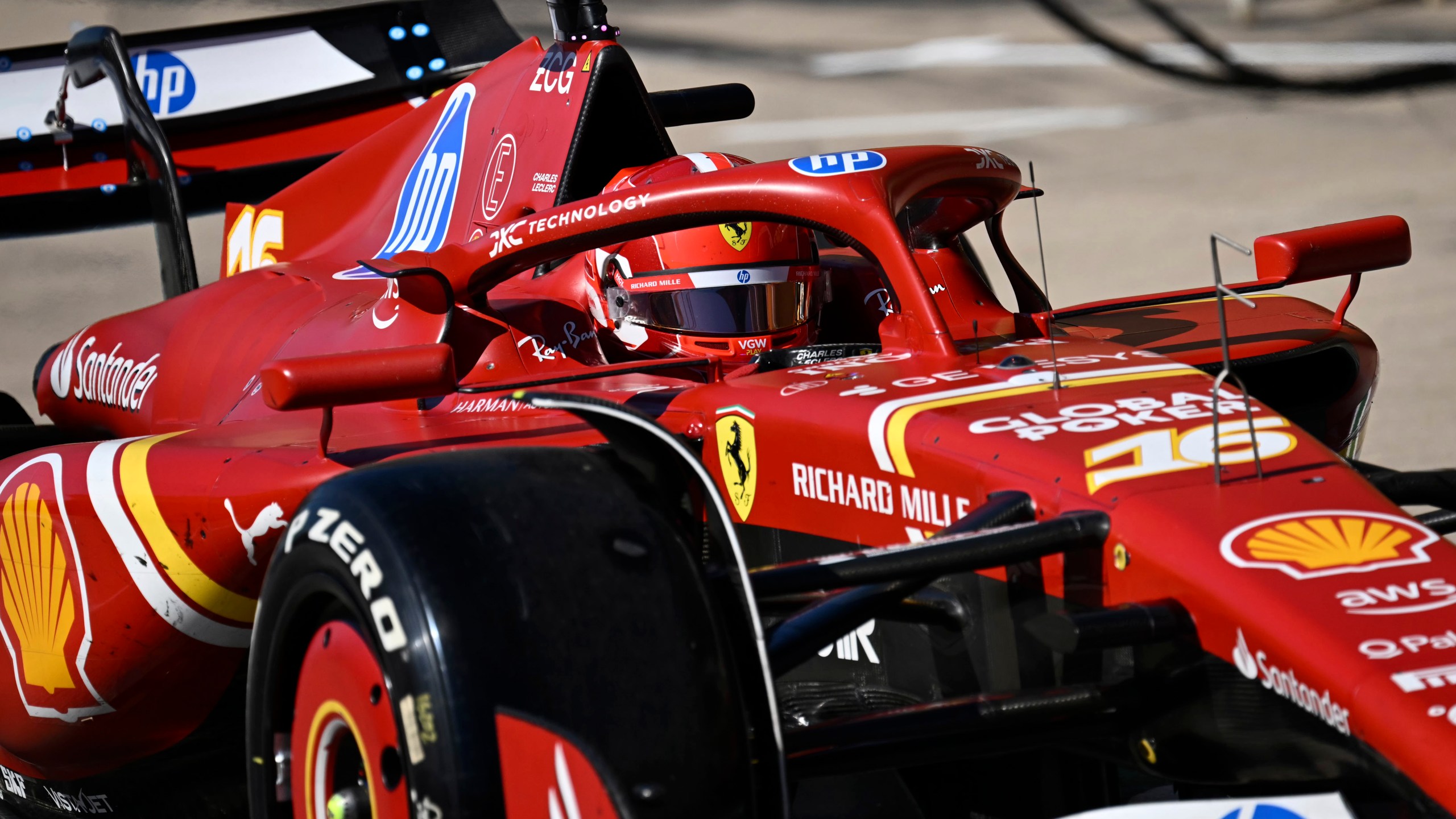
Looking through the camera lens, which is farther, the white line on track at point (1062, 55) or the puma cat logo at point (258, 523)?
the white line on track at point (1062, 55)

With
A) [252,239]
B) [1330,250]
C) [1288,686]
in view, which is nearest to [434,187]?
[252,239]

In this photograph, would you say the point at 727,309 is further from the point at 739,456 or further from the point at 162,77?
the point at 162,77

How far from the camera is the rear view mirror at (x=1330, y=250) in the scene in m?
2.91

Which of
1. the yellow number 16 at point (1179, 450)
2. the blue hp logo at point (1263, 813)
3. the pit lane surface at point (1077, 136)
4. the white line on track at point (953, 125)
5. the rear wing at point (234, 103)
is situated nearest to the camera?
the blue hp logo at point (1263, 813)

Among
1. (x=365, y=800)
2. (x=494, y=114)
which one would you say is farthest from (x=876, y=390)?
(x=494, y=114)

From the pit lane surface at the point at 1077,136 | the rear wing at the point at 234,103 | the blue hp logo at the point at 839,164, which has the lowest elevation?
the pit lane surface at the point at 1077,136

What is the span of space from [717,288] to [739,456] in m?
0.84

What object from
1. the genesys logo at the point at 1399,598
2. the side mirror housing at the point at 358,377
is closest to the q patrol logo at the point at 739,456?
the side mirror housing at the point at 358,377

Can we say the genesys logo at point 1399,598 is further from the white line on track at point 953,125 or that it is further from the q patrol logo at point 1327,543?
the white line on track at point 953,125

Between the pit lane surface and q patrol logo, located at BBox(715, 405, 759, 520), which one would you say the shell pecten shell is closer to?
q patrol logo, located at BBox(715, 405, 759, 520)

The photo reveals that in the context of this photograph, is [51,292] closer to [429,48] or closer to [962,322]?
[429,48]

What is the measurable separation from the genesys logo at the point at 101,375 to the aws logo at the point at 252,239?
19.6 inches

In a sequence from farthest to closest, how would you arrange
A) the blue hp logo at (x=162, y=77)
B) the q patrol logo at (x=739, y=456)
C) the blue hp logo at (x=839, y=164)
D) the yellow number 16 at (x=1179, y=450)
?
the blue hp logo at (x=162, y=77)
the blue hp logo at (x=839, y=164)
the q patrol logo at (x=739, y=456)
the yellow number 16 at (x=1179, y=450)

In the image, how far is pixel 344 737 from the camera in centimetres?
212
